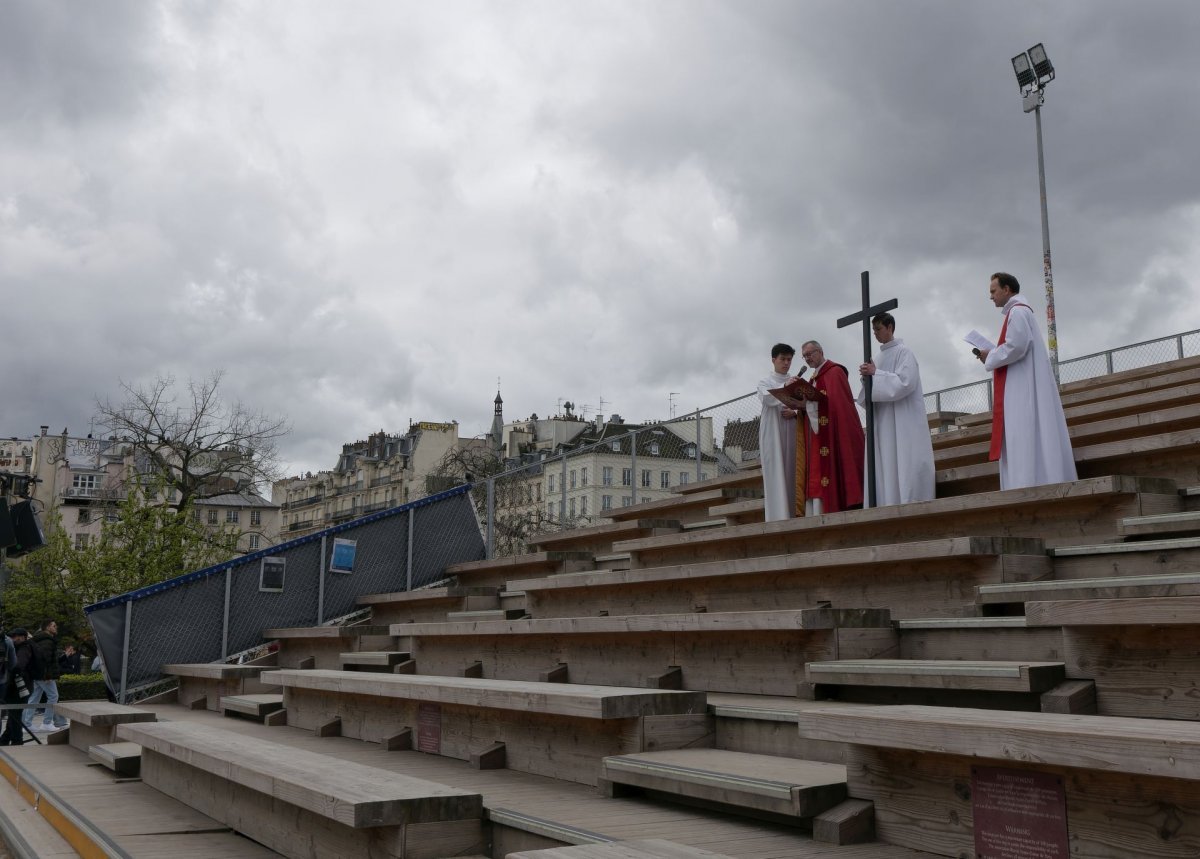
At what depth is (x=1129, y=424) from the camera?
7109mm

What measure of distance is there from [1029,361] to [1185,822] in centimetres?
489

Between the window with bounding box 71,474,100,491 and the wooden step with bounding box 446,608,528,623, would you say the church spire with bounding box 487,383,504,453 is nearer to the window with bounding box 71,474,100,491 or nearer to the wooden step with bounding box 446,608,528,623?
the window with bounding box 71,474,100,491

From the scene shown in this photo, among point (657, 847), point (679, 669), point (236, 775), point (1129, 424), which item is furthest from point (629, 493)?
point (657, 847)

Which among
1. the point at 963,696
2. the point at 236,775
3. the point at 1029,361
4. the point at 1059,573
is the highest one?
the point at 1029,361

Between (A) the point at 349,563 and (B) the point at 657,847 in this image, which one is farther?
(A) the point at 349,563

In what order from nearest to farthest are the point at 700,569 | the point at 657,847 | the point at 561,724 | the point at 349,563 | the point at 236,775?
the point at 657,847 → the point at 236,775 → the point at 561,724 → the point at 700,569 → the point at 349,563

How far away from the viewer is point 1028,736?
2521 millimetres

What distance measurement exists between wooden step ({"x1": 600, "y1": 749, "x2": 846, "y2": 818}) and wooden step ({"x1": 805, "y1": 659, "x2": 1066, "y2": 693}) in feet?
1.37

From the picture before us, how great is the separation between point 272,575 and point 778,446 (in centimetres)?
610

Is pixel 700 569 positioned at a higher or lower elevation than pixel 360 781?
higher

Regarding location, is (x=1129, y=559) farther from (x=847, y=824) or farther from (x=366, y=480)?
(x=366, y=480)

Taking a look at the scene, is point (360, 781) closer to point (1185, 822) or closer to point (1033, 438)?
point (1185, 822)

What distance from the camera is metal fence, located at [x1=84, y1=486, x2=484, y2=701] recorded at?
10.6m

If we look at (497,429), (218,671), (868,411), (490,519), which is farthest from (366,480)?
(868,411)
